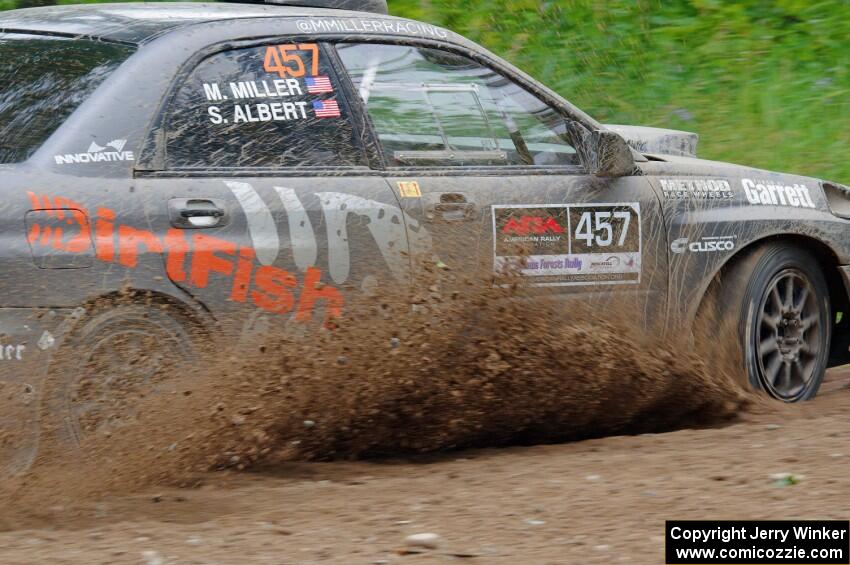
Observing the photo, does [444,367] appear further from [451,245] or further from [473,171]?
[473,171]

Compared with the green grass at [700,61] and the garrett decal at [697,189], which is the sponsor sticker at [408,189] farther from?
the green grass at [700,61]

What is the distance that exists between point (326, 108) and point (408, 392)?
1109mm

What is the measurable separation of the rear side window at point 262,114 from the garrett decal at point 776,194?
1987 millimetres

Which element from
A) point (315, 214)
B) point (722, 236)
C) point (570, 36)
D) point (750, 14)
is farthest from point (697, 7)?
point (315, 214)

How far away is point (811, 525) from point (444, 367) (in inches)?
65.8

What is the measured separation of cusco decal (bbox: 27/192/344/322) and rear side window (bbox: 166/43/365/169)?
298mm

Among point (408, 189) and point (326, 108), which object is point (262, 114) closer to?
point (326, 108)

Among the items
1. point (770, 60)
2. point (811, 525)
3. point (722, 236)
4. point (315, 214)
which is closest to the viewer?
point (811, 525)

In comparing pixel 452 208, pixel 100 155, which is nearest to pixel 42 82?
pixel 100 155

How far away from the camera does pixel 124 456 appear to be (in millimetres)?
4387

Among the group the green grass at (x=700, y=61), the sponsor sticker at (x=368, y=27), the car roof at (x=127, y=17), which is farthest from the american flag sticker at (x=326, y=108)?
the green grass at (x=700, y=61)

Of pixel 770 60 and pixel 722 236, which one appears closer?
pixel 722 236

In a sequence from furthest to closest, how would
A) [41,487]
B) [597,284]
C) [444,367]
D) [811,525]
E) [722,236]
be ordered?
[722,236] < [597,284] < [444,367] < [41,487] < [811,525]

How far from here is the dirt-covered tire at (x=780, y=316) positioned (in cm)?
592
